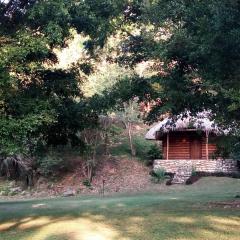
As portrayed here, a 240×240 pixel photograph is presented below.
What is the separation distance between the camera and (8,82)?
12.8m

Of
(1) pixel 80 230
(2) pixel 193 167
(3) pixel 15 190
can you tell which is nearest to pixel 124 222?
(1) pixel 80 230

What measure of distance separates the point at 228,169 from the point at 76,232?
2079 cm

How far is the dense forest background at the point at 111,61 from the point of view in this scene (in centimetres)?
1280

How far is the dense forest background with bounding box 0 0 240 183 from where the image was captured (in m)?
12.8

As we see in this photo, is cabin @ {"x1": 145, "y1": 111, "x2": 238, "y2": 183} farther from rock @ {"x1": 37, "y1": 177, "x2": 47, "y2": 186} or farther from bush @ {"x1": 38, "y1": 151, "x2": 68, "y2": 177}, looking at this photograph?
rock @ {"x1": 37, "y1": 177, "x2": 47, "y2": 186}

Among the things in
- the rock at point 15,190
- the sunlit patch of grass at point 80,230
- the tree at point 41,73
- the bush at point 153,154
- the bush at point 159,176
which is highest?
the tree at point 41,73

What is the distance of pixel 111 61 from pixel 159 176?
14.1 meters

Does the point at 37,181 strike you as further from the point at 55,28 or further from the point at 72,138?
the point at 55,28

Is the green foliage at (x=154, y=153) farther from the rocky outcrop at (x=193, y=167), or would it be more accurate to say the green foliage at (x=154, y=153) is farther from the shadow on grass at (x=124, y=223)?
the shadow on grass at (x=124, y=223)

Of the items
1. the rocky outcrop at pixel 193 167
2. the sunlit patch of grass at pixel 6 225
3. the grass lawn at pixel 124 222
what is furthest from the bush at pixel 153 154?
the sunlit patch of grass at pixel 6 225

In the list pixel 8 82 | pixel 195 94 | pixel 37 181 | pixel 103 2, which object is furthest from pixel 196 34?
pixel 37 181

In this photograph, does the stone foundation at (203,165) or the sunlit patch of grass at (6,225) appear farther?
the stone foundation at (203,165)

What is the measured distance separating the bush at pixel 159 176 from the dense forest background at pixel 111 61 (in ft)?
45.6

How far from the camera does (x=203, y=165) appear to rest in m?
32.1
